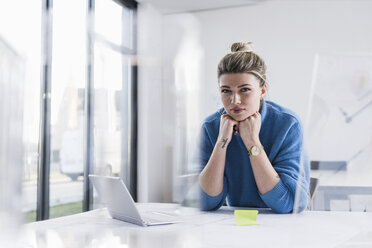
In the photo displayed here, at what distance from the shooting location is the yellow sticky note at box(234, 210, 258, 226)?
74 centimetres

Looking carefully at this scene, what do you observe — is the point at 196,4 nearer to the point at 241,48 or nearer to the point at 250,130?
the point at 241,48

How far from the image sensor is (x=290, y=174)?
91cm

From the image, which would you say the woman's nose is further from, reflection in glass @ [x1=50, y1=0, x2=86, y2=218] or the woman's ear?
reflection in glass @ [x1=50, y1=0, x2=86, y2=218]

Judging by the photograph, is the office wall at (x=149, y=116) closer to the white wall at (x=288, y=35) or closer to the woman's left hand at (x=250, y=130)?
the white wall at (x=288, y=35)

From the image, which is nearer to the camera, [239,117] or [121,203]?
[121,203]

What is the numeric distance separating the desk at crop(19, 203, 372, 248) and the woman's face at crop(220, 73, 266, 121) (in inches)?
10.4

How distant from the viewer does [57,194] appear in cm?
211

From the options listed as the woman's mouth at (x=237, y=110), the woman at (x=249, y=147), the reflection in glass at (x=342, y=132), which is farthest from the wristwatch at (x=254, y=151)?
the reflection in glass at (x=342, y=132)

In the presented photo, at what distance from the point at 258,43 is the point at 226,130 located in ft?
6.44

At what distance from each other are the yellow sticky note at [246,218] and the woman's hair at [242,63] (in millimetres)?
356

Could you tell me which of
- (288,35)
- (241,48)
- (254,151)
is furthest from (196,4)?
(254,151)

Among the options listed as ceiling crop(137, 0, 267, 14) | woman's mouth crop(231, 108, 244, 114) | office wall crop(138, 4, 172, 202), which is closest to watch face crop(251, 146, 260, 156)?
woman's mouth crop(231, 108, 244, 114)

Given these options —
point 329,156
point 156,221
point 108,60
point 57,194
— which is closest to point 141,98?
point 108,60

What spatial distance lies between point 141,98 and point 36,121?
0.62 metres
